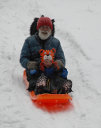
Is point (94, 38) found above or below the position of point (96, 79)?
above

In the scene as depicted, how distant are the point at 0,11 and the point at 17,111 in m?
6.24

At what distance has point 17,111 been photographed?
383 cm

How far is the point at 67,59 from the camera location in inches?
250

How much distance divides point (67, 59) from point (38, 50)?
67.0 inches

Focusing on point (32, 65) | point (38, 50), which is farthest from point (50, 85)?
point (38, 50)

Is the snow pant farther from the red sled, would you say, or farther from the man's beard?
the man's beard

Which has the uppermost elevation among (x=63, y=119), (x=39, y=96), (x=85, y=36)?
(x=85, y=36)

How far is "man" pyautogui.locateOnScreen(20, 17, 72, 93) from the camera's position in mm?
4550

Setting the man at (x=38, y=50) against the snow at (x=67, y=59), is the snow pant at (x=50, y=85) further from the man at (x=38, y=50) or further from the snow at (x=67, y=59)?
the snow at (x=67, y=59)

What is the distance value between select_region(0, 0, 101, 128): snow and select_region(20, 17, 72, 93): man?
34 cm

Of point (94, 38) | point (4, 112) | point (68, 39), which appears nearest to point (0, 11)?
point (68, 39)

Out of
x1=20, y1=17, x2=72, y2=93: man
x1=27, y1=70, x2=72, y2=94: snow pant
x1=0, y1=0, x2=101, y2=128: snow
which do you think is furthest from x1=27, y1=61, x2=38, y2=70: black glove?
x1=0, y1=0, x2=101, y2=128: snow

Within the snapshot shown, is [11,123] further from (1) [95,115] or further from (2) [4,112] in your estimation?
(1) [95,115]

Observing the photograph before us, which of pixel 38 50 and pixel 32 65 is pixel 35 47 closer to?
pixel 38 50
